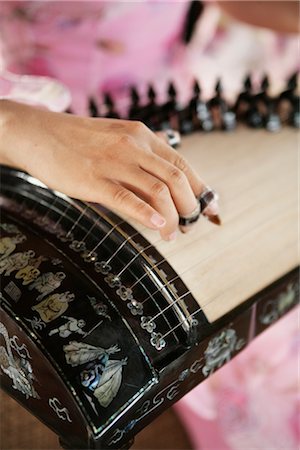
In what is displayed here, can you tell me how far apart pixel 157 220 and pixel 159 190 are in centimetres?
4

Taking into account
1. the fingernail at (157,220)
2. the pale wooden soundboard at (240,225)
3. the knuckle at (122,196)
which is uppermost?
the knuckle at (122,196)

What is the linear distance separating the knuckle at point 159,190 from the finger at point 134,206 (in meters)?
0.02

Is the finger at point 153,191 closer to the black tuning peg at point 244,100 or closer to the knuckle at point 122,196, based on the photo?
the knuckle at point 122,196

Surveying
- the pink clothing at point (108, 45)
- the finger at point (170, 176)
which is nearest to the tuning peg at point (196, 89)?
the pink clothing at point (108, 45)

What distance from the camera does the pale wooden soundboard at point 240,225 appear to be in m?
0.91

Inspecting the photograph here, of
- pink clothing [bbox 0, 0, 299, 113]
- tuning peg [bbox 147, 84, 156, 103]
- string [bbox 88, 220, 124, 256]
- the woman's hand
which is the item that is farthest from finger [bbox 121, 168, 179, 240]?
pink clothing [bbox 0, 0, 299, 113]

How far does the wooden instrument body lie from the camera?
722 mm

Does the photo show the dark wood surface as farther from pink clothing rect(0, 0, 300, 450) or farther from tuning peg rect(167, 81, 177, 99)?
tuning peg rect(167, 81, 177, 99)

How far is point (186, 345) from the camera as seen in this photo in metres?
0.81

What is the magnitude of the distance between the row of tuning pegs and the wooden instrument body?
0.83 feet

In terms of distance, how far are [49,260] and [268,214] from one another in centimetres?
44

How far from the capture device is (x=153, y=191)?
0.78m

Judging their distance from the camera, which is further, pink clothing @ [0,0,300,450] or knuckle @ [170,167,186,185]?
pink clothing @ [0,0,300,450]

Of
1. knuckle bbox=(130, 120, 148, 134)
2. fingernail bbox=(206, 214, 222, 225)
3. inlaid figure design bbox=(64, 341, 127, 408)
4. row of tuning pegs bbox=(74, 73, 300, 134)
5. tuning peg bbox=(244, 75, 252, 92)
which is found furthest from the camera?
tuning peg bbox=(244, 75, 252, 92)
